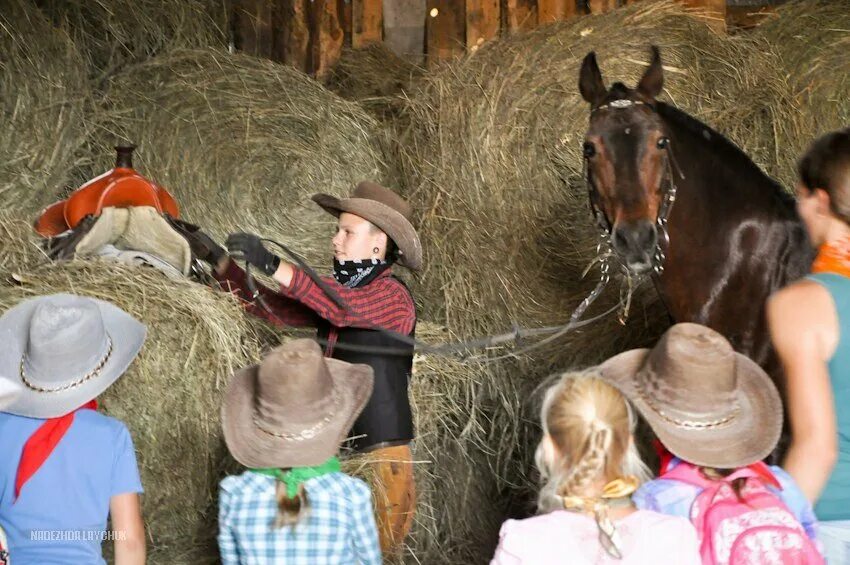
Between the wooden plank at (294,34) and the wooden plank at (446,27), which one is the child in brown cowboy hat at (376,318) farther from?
the wooden plank at (294,34)

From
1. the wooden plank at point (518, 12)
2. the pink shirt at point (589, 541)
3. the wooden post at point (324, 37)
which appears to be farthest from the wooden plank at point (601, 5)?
the pink shirt at point (589, 541)

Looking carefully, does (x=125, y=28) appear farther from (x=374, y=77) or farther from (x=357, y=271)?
(x=357, y=271)

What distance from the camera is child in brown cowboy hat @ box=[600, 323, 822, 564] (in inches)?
79.3

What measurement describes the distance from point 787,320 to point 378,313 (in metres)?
1.39

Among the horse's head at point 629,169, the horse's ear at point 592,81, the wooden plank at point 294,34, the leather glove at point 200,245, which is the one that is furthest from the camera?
the wooden plank at point 294,34

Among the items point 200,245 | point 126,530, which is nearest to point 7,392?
point 126,530

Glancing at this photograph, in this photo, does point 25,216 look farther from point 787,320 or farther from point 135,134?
point 787,320

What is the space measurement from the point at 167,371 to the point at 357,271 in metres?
0.65

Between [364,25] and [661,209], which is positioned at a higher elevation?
[364,25]

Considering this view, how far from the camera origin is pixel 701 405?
2123 mm

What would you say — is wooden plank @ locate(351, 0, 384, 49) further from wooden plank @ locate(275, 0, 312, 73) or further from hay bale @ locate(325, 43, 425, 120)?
wooden plank @ locate(275, 0, 312, 73)

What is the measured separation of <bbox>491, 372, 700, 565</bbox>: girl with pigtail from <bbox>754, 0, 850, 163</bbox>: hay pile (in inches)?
119

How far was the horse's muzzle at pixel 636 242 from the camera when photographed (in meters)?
3.25

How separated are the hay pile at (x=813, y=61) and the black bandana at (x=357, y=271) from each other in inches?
87.3
